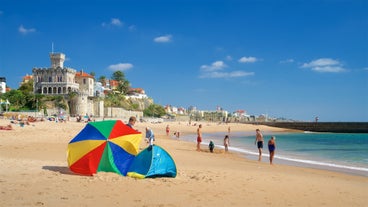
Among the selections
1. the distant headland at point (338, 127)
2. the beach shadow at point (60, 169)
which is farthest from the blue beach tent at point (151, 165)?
the distant headland at point (338, 127)

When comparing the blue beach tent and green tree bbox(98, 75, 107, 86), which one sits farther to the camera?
green tree bbox(98, 75, 107, 86)

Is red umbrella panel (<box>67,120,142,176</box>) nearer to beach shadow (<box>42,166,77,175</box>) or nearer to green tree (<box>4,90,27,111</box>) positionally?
beach shadow (<box>42,166,77,175</box>)

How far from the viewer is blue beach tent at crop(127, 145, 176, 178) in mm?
7602

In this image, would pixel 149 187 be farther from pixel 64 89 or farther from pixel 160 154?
pixel 64 89

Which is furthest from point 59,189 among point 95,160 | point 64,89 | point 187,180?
point 64,89

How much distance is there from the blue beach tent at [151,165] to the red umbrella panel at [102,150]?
200 mm

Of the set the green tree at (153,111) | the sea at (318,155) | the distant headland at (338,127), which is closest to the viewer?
the sea at (318,155)

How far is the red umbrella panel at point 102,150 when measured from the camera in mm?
7648

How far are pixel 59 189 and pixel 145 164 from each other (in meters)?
2.07

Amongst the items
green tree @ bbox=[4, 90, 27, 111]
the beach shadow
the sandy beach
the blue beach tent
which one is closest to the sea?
the sandy beach

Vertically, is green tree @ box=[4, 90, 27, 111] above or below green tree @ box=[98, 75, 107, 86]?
below

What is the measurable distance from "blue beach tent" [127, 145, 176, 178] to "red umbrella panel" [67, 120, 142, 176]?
200 millimetres

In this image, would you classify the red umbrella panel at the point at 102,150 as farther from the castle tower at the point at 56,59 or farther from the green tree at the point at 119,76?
the green tree at the point at 119,76

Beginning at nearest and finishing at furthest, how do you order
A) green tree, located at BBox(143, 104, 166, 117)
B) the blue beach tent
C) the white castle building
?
the blue beach tent → the white castle building → green tree, located at BBox(143, 104, 166, 117)
